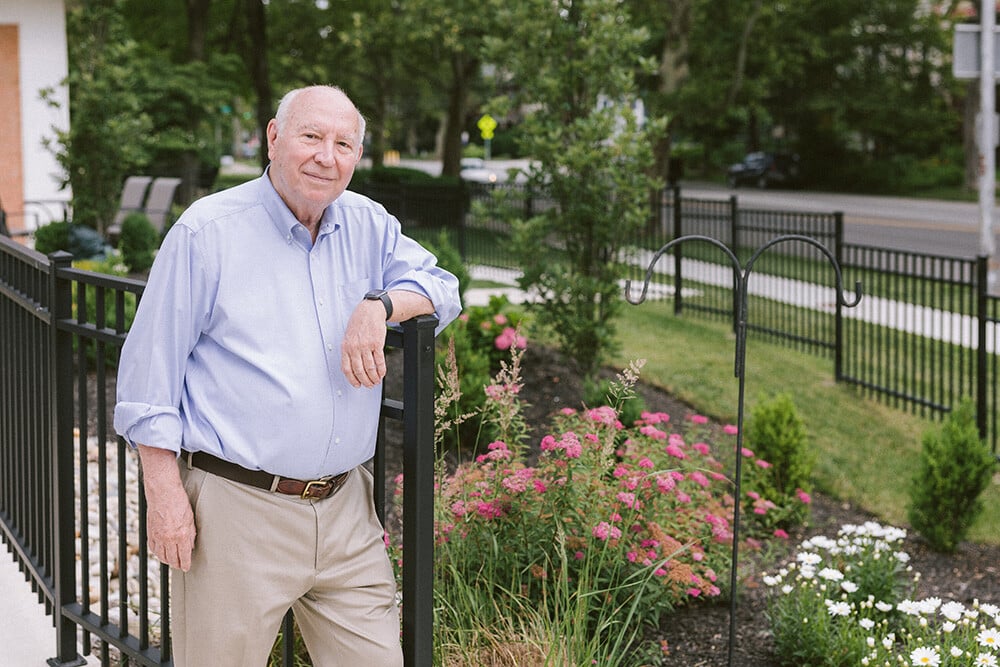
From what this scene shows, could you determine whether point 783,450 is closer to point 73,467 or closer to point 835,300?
point 73,467

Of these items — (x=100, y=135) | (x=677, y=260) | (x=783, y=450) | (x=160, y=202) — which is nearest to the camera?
(x=783, y=450)

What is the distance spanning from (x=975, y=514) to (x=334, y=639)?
16.2 ft

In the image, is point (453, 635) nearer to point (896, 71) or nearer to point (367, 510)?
point (367, 510)

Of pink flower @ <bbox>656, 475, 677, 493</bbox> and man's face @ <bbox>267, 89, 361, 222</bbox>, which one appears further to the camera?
pink flower @ <bbox>656, 475, 677, 493</bbox>

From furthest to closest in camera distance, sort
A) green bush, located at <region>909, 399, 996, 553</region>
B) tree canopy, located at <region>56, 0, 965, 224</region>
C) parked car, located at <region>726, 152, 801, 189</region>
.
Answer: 1. parked car, located at <region>726, 152, 801, 189</region>
2. tree canopy, located at <region>56, 0, 965, 224</region>
3. green bush, located at <region>909, 399, 996, 553</region>

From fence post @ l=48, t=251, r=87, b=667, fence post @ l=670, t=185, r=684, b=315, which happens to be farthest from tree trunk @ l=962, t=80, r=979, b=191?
fence post @ l=48, t=251, r=87, b=667

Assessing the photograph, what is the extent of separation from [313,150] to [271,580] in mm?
951

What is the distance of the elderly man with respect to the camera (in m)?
2.58

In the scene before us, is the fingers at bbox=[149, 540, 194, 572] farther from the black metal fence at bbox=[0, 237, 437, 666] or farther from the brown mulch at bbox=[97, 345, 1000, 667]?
the brown mulch at bbox=[97, 345, 1000, 667]

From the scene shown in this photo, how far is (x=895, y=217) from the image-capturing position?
94.9 ft

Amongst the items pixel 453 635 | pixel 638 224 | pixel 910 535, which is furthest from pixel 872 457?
pixel 453 635

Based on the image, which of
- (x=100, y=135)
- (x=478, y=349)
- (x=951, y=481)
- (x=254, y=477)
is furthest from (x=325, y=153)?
(x=100, y=135)

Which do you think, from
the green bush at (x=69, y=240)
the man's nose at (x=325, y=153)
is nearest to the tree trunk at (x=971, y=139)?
the green bush at (x=69, y=240)

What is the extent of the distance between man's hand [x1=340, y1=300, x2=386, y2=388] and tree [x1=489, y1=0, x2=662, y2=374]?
572cm
